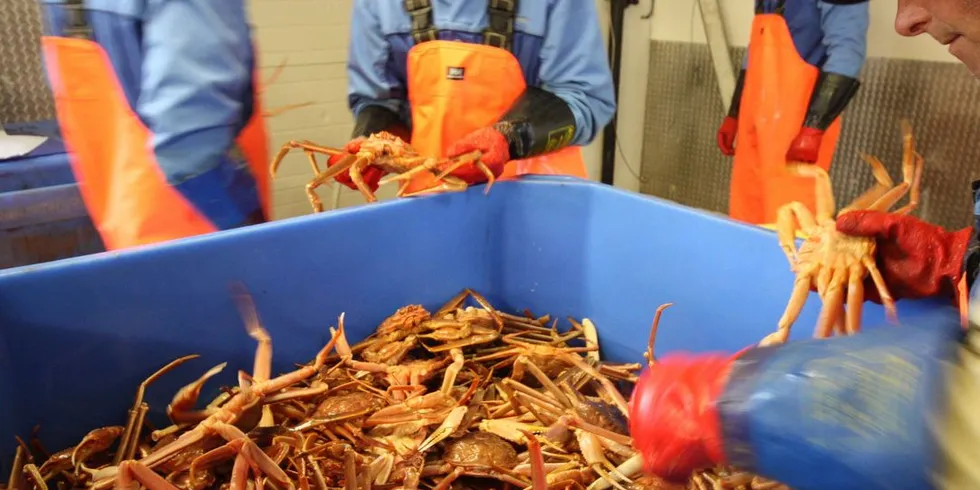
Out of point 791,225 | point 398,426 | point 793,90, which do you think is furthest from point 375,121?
point 793,90

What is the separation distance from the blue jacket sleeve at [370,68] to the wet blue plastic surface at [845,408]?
Answer: 1.69 meters

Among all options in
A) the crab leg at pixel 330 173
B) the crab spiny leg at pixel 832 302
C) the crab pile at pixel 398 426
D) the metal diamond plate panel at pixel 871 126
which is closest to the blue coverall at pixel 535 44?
the crab leg at pixel 330 173

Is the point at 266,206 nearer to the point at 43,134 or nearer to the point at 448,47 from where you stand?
the point at 448,47

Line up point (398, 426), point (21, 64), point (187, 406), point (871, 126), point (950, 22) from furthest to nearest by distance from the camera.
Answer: point (871, 126) < point (21, 64) < point (398, 426) < point (187, 406) < point (950, 22)

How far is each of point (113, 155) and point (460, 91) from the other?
0.89m

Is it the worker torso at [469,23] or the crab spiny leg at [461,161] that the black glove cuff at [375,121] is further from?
the crab spiny leg at [461,161]

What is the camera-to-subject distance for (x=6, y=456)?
1209 millimetres

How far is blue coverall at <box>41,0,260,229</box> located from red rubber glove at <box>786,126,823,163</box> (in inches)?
73.8

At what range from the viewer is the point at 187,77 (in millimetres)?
1559

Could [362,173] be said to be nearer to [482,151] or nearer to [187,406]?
[482,151]

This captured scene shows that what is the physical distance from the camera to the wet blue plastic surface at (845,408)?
23.3 inches

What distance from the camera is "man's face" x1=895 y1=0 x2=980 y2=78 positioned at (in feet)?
2.87

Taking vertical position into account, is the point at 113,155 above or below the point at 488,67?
below

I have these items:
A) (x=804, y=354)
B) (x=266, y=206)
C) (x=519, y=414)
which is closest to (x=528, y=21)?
(x=266, y=206)
